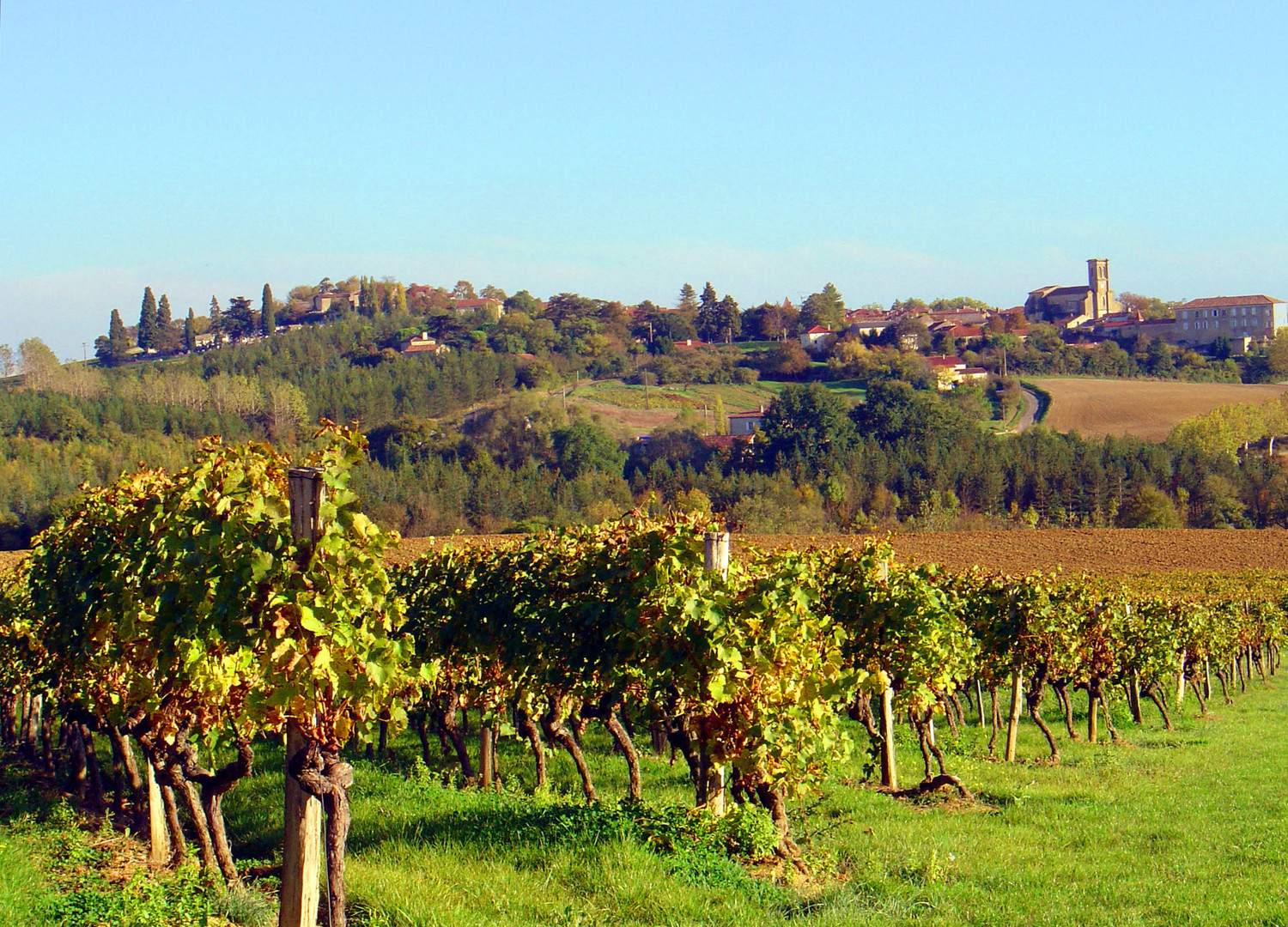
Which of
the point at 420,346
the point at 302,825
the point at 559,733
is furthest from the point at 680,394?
the point at 302,825

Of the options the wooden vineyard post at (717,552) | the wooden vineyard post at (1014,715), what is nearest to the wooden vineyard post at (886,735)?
the wooden vineyard post at (1014,715)

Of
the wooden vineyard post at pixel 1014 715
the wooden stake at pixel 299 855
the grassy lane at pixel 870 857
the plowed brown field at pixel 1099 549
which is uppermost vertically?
the wooden stake at pixel 299 855

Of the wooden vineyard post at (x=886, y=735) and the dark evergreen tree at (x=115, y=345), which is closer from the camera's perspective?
the wooden vineyard post at (x=886, y=735)

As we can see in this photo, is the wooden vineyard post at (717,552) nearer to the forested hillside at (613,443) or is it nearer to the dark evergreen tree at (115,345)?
the forested hillside at (613,443)

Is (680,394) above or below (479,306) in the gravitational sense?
below

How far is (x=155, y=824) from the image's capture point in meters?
8.61

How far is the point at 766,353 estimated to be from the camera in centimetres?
14638

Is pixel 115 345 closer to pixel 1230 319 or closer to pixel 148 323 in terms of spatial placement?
pixel 148 323

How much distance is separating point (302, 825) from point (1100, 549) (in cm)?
5435

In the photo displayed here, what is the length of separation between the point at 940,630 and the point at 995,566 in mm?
38867

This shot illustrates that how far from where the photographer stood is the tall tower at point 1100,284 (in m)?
178

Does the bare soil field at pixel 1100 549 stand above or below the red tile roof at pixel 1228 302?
below

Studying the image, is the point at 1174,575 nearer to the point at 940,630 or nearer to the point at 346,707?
the point at 940,630

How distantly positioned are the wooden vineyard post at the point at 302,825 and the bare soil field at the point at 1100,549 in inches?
1558
